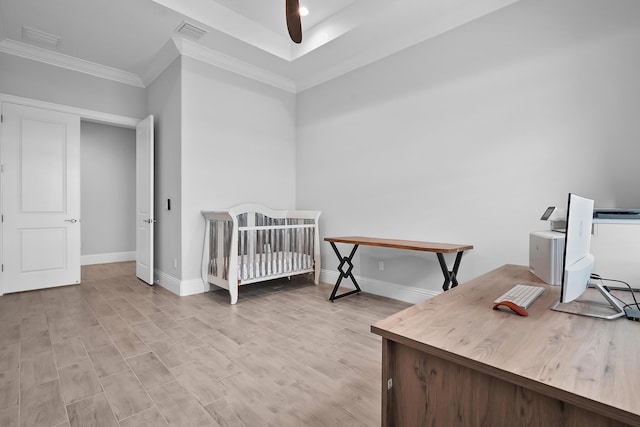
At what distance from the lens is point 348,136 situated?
3.75 m

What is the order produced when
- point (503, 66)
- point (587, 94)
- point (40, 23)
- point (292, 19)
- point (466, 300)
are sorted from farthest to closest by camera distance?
point (40, 23), point (503, 66), point (587, 94), point (292, 19), point (466, 300)

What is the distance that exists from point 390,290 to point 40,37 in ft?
15.2

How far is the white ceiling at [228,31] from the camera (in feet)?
9.21

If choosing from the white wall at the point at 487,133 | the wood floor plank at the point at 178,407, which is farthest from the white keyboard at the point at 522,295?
the wood floor plank at the point at 178,407

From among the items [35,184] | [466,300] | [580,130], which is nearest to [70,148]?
[35,184]

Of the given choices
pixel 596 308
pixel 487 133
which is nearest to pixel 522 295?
pixel 596 308

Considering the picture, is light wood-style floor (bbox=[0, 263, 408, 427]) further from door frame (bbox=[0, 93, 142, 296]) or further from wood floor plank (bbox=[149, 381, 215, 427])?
door frame (bbox=[0, 93, 142, 296])

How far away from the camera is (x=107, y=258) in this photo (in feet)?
18.3

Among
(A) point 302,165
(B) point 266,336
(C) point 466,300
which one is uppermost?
(A) point 302,165

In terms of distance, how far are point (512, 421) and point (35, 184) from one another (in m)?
4.82

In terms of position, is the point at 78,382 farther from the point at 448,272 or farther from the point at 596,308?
the point at 448,272

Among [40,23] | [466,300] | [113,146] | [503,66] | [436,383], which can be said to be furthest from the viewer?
[113,146]

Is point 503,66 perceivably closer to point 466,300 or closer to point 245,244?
point 466,300

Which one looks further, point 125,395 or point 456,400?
point 125,395
